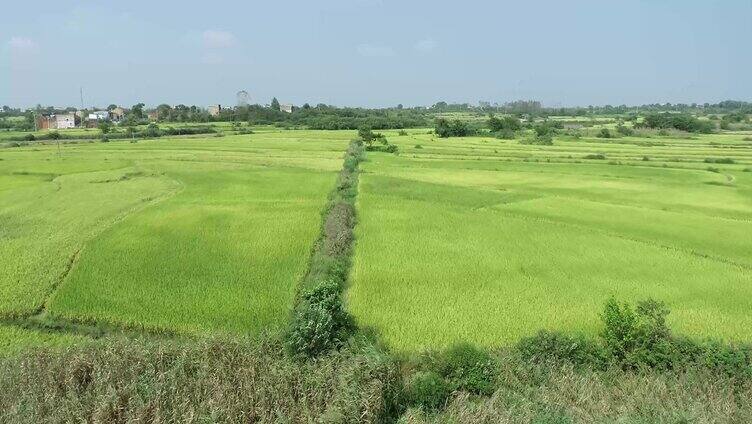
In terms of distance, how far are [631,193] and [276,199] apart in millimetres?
13105

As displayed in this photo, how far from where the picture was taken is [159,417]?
5.82 meters

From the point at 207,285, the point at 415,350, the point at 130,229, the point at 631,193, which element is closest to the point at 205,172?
the point at 130,229

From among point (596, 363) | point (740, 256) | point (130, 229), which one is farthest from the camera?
point (130, 229)

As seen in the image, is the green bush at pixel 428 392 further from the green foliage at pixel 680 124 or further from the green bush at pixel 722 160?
the green foliage at pixel 680 124

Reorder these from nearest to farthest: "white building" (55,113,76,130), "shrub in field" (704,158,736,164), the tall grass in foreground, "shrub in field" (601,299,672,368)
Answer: the tall grass in foreground → "shrub in field" (601,299,672,368) → "shrub in field" (704,158,736,164) → "white building" (55,113,76,130)

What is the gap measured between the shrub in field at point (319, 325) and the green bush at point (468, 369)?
57.8 inches

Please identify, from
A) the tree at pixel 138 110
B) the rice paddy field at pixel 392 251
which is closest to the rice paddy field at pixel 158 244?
the rice paddy field at pixel 392 251

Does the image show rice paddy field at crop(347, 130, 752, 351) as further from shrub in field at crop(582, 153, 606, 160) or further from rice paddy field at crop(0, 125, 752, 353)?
shrub in field at crop(582, 153, 606, 160)

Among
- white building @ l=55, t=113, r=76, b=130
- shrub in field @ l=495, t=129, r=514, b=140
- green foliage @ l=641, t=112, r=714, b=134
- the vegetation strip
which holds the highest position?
white building @ l=55, t=113, r=76, b=130

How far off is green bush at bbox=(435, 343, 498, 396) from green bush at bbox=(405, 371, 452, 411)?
0.15 m

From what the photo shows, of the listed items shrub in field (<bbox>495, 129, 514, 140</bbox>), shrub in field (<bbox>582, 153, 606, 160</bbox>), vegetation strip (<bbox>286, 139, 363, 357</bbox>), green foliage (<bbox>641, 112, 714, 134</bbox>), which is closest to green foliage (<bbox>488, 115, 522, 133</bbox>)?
shrub in field (<bbox>495, 129, 514, 140</bbox>)

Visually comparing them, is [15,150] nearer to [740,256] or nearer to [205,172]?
[205,172]

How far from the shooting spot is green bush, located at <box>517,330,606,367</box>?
748 centimetres

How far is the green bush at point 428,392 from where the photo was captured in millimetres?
6648
